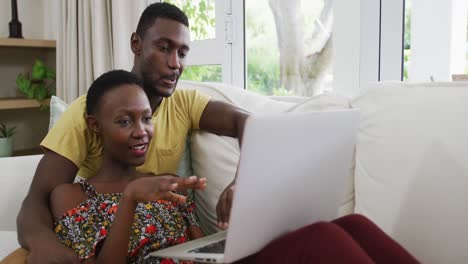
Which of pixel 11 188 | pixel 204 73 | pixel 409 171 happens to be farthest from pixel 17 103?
pixel 409 171

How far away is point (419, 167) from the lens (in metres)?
1.08

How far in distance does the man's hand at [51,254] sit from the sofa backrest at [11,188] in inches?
15.7

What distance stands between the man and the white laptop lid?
11.2 inches

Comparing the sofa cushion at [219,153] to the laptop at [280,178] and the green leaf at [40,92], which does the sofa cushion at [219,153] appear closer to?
the laptop at [280,178]

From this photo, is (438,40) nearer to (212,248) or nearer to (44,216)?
(212,248)

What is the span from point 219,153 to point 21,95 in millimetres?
2136

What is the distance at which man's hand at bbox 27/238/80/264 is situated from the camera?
1019mm

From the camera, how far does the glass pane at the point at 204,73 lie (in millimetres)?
2541

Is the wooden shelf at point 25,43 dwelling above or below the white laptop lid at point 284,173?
above

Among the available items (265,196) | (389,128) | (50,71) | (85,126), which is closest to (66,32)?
(50,71)

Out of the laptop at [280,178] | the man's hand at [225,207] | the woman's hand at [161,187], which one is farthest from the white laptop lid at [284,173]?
the man's hand at [225,207]

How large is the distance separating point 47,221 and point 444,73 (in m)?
1.39

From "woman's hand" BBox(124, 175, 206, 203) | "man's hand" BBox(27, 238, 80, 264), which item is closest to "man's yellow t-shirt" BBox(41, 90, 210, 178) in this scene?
"man's hand" BBox(27, 238, 80, 264)

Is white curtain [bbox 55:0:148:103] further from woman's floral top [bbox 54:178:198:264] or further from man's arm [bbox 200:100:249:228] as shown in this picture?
woman's floral top [bbox 54:178:198:264]
